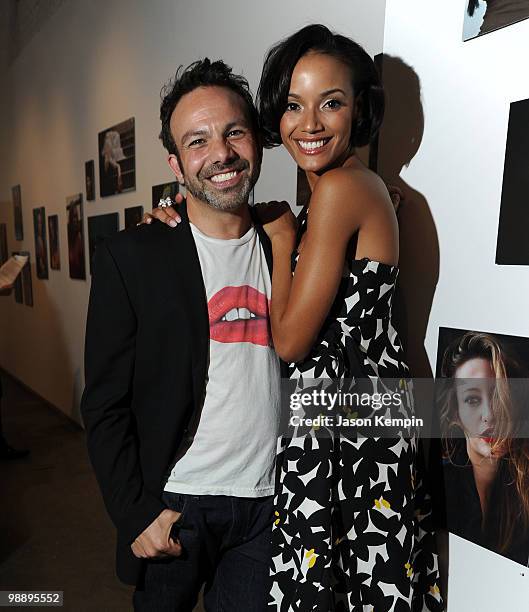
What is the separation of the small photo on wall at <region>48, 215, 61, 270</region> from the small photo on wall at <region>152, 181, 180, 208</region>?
2.16 meters

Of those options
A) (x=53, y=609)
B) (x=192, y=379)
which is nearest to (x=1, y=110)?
(x=53, y=609)

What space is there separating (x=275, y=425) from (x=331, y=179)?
66cm

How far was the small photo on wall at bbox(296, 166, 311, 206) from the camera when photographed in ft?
6.75

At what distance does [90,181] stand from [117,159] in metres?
0.59

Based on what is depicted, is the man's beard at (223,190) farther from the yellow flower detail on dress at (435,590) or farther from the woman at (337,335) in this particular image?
the yellow flower detail on dress at (435,590)

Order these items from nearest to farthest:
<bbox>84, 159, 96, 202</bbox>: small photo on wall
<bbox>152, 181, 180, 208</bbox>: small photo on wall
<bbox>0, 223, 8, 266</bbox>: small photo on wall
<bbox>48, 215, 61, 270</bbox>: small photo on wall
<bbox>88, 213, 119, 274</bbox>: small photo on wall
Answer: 1. <bbox>152, 181, 180, 208</bbox>: small photo on wall
2. <bbox>88, 213, 119, 274</bbox>: small photo on wall
3. <bbox>84, 159, 96, 202</bbox>: small photo on wall
4. <bbox>48, 215, 61, 270</bbox>: small photo on wall
5. <bbox>0, 223, 8, 266</bbox>: small photo on wall

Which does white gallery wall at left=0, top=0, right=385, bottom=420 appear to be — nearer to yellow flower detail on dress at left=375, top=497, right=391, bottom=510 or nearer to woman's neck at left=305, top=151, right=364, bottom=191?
woman's neck at left=305, top=151, right=364, bottom=191

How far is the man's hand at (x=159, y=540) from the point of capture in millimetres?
1312

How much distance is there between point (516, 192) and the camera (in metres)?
1.29

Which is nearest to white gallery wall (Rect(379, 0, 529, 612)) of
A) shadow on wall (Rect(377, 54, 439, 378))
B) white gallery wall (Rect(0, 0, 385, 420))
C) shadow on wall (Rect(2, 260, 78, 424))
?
shadow on wall (Rect(377, 54, 439, 378))

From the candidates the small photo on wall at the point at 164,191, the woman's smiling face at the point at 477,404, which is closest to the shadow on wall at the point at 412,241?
the woman's smiling face at the point at 477,404

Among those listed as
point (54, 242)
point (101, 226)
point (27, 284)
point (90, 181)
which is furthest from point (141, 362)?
point (27, 284)

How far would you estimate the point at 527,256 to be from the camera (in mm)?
1280

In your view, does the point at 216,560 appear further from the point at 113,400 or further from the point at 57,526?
the point at 57,526
